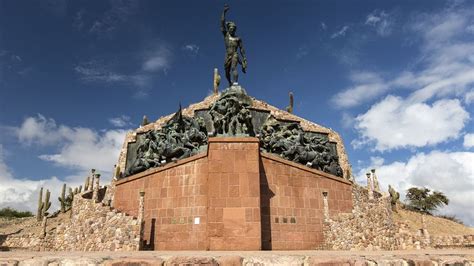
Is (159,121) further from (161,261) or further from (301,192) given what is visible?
(161,261)

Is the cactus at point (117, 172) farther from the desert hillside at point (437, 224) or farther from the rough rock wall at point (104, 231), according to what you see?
the desert hillside at point (437, 224)

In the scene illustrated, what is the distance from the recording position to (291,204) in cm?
1234

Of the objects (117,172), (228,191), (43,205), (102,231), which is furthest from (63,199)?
(228,191)

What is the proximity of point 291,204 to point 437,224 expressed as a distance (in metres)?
Result: 28.7

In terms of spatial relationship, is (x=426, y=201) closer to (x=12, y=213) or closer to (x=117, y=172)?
(x=117, y=172)

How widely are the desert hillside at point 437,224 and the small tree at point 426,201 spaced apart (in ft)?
7.71

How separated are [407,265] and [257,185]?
23.2 ft

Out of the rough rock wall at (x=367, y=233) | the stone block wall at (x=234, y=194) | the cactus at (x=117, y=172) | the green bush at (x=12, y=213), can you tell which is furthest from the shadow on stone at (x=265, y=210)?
the green bush at (x=12, y=213)

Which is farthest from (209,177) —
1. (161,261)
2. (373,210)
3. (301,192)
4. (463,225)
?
(463,225)

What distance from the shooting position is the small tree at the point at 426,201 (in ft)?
129

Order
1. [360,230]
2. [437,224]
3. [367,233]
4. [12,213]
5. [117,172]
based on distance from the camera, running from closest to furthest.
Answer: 1. [360,230]
2. [367,233]
3. [117,172]
4. [437,224]
5. [12,213]

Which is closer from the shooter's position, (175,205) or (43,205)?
(175,205)

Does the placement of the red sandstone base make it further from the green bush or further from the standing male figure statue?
the green bush

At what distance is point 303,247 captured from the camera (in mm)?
11992
